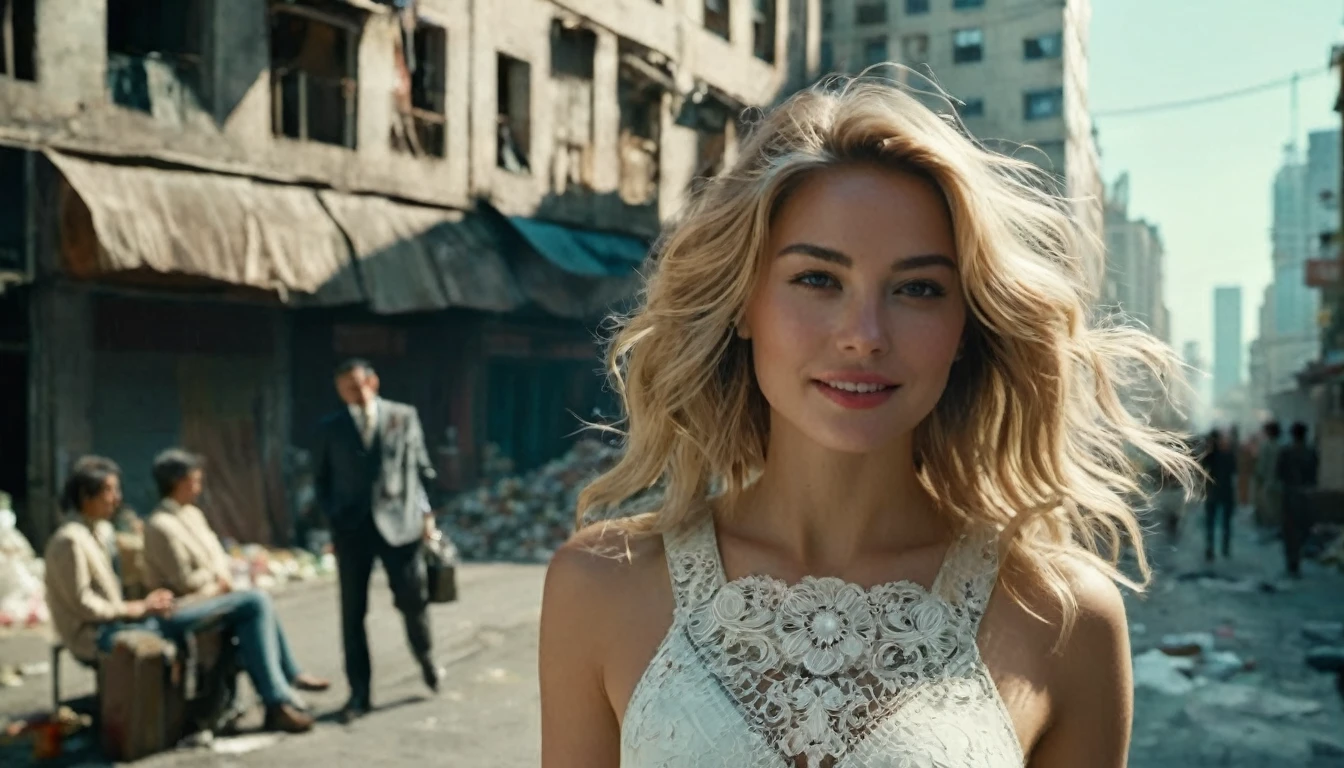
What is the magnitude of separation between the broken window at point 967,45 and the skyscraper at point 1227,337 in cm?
16958

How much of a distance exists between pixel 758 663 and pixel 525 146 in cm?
1618

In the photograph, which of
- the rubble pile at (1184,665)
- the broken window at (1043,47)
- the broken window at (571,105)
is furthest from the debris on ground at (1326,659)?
the broken window at (571,105)

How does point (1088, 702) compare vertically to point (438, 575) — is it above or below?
above

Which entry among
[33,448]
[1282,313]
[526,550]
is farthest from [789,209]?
[1282,313]

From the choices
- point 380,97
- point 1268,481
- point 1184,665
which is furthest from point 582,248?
point 1184,665

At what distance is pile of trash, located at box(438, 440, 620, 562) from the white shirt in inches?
251

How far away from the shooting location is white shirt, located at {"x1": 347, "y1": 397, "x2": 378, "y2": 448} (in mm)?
6969

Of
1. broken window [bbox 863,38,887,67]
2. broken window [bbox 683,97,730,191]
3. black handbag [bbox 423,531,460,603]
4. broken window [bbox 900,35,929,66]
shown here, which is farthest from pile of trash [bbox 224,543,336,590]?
broken window [bbox 863,38,887,67]

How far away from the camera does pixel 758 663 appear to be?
1.82m

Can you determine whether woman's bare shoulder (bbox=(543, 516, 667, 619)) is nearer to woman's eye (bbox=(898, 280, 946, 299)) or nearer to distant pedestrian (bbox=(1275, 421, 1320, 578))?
woman's eye (bbox=(898, 280, 946, 299))

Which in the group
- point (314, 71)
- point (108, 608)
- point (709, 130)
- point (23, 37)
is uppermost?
point (709, 130)

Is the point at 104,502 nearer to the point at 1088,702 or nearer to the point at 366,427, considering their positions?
the point at 366,427

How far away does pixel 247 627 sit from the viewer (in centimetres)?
646

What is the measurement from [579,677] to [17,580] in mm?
9024
